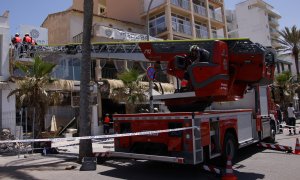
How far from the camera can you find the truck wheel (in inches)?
368

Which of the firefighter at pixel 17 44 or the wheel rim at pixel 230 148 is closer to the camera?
the wheel rim at pixel 230 148

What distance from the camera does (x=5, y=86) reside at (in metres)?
16.6

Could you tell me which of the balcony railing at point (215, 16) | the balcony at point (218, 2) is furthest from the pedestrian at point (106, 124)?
the balcony at point (218, 2)

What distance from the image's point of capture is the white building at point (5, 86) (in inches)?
655

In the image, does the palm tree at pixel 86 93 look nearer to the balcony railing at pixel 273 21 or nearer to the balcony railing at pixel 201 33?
the balcony railing at pixel 201 33

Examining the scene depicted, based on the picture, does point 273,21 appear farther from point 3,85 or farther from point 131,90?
point 3,85

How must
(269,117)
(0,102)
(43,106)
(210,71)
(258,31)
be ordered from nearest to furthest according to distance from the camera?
(210,71)
(269,117)
(43,106)
(0,102)
(258,31)

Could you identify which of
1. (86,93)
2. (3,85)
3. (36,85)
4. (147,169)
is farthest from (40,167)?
(3,85)

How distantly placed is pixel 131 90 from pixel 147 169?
10.8 m

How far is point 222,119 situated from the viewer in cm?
919

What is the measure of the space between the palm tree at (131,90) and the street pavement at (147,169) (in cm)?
815

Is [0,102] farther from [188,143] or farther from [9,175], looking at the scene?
[188,143]

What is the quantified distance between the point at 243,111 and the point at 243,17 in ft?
201

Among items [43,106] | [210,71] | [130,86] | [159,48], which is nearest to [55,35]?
[130,86]
